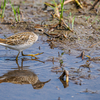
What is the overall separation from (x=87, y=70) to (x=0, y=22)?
588 centimetres

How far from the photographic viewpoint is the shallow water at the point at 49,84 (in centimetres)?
465

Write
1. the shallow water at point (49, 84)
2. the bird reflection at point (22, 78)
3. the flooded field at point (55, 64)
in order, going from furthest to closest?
1. the bird reflection at point (22, 78)
2. the flooded field at point (55, 64)
3. the shallow water at point (49, 84)

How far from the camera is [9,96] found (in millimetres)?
4625

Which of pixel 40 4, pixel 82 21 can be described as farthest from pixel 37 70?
pixel 40 4

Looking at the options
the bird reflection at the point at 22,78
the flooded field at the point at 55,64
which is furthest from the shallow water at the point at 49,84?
the bird reflection at the point at 22,78

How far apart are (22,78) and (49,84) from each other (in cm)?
83

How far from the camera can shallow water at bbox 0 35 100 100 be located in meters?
4.65

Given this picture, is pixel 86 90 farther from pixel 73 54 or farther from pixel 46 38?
pixel 46 38

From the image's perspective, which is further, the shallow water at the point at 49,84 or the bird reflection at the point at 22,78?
the bird reflection at the point at 22,78

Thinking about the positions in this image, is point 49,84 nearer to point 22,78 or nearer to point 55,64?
point 22,78

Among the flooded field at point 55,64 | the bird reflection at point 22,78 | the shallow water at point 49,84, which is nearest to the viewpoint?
the shallow water at point 49,84

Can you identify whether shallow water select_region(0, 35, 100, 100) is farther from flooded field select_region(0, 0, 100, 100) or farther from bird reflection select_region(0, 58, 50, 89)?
bird reflection select_region(0, 58, 50, 89)

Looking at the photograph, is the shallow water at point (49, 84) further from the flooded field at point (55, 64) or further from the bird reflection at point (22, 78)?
the bird reflection at point (22, 78)

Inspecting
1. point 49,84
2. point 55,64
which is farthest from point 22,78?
point 55,64
